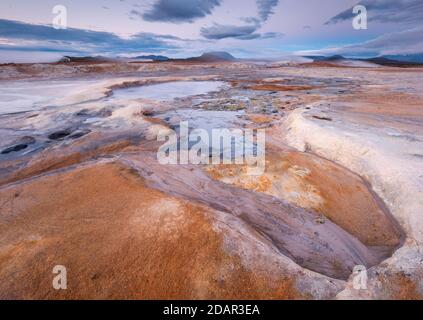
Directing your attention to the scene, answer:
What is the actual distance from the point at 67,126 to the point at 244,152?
5.78m

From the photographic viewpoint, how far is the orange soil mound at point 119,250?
2.68 meters

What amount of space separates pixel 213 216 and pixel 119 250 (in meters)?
1.22

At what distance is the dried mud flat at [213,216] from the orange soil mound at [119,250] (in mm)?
13

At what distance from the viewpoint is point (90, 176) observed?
490 cm

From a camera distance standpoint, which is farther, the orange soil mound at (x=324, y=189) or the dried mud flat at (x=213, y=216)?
the orange soil mound at (x=324, y=189)

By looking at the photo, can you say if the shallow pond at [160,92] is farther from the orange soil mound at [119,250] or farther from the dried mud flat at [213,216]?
the orange soil mound at [119,250]

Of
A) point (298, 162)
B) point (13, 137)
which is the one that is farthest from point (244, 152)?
point (13, 137)

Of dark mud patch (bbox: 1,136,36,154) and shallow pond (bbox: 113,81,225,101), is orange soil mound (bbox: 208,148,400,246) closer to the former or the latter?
dark mud patch (bbox: 1,136,36,154)

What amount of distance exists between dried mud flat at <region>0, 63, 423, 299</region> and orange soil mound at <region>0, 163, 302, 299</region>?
0.01 meters

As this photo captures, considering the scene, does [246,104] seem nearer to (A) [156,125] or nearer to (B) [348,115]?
(B) [348,115]

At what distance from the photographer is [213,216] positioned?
11.8ft

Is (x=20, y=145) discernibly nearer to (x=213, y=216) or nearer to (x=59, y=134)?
(x=59, y=134)


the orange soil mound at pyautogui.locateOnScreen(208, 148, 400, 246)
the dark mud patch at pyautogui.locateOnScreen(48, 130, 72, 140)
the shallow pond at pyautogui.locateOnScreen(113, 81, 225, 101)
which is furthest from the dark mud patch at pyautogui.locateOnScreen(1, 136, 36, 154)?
the shallow pond at pyautogui.locateOnScreen(113, 81, 225, 101)

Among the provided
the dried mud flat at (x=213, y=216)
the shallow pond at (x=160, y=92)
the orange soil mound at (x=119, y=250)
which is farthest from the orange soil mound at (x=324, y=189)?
the shallow pond at (x=160, y=92)
